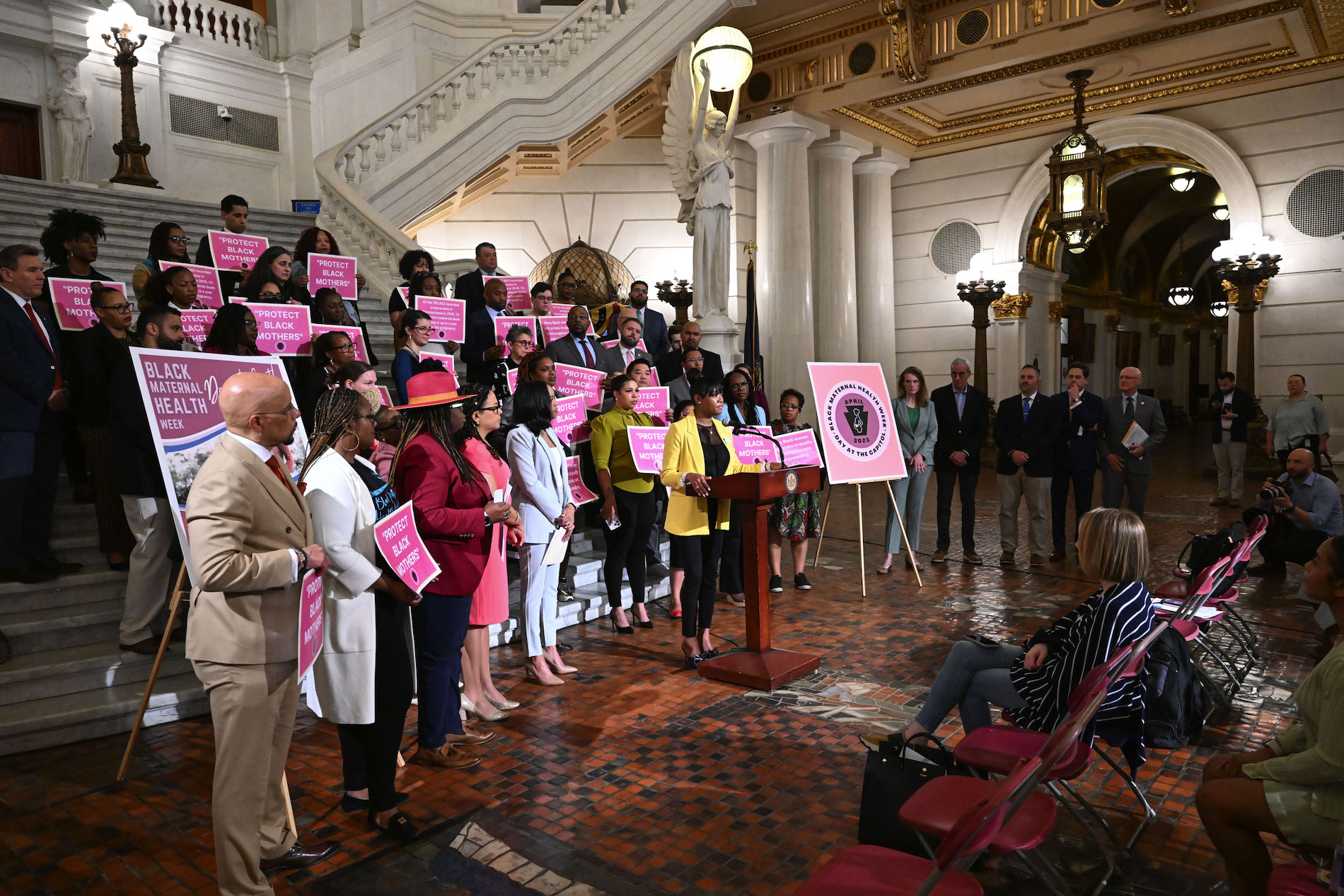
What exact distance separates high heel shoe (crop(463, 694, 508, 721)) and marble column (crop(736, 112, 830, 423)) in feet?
32.6

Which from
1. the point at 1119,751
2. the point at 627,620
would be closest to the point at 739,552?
the point at 627,620

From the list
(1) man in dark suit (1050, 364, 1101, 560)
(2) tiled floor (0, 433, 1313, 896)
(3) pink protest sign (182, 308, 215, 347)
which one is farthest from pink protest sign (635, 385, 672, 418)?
(1) man in dark suit (1050, 364, 1101, 560)

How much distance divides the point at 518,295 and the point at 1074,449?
587cm

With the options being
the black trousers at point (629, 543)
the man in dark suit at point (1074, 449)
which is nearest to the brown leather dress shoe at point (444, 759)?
the black trousers at point (629, 543)

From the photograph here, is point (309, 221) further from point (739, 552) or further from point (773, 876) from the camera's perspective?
point (773, 876)

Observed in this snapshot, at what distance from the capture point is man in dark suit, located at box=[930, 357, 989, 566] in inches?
317

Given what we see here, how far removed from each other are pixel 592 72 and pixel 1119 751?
1130cm

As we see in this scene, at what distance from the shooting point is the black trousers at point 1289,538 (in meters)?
6.34

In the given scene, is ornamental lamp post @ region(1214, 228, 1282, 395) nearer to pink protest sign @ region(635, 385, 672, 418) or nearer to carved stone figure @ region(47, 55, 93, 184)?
pink protest sign @ region(635, 385, 672, 418)

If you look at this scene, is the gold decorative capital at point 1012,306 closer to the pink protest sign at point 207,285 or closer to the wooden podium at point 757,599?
the wooden podium at point 757,599

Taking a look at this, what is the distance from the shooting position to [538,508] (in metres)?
4.93

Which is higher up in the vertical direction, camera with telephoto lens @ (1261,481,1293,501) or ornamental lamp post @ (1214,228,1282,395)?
ornamental lamp post @ (1214,228,1282,395)

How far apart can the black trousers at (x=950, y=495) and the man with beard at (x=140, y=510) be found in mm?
6468

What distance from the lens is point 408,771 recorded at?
3.82 m
